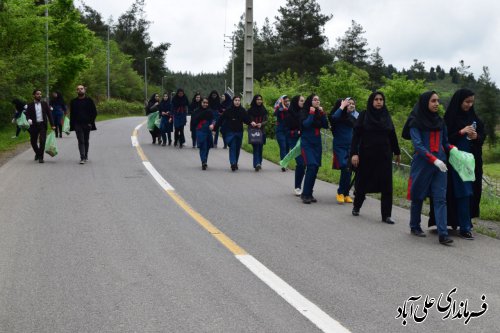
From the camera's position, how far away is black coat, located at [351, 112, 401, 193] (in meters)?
10.0

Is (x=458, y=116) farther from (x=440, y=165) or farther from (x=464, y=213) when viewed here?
(x=464, y=213)

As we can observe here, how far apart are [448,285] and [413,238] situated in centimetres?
242

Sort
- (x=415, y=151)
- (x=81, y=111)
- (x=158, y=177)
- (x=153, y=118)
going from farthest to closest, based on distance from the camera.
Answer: (x=153, y=118)
(x=81, y=111)
(x=158, y=177)
(x=415, y=151)

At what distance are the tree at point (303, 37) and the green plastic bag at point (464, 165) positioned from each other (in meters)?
64.6

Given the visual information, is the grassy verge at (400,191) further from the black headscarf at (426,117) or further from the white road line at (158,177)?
the white road line at (158,177)

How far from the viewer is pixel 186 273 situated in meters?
6.47

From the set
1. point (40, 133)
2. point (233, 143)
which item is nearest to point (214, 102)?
point (233, 143)

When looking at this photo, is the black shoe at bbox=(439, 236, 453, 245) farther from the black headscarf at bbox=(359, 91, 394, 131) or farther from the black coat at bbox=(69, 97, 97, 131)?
the black coat at bbox=(69, 97, 97, 131)

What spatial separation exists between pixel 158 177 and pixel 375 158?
5.92 meters

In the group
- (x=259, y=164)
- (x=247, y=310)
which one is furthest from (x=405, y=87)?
(x=247, y=310)

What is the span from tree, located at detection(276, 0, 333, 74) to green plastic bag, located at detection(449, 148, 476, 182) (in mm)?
64643

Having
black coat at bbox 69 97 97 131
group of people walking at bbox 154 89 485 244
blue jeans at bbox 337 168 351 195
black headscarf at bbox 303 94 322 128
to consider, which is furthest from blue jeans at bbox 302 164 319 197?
black coat at bbox 69 97 97 131

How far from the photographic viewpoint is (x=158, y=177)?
14.6 meters

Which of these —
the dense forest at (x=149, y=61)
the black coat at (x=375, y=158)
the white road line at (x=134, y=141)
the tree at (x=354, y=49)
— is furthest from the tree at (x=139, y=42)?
the black coat at (x=375, y=158)
